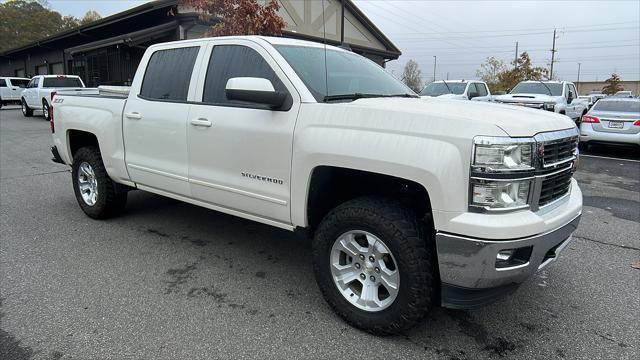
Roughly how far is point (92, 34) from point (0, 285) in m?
23.1

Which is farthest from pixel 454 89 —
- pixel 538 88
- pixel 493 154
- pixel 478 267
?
pixel 478 267

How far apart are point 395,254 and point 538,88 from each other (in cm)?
1418

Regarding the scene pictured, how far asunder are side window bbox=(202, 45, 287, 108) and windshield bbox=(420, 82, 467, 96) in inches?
488

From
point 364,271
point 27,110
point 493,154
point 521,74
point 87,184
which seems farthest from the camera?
point 521,74

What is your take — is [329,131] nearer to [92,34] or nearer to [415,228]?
[415,228]

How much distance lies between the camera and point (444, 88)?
616 inches

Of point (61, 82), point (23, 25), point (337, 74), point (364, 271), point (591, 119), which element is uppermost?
point (23, 25)

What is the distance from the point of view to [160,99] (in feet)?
14.5

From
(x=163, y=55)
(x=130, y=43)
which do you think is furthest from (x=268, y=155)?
(x=130, y=43)

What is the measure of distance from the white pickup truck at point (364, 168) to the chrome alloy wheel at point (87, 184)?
108 centimetres

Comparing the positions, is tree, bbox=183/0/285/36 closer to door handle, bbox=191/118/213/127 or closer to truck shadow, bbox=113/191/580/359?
truck shadow, bbox=113/191/580/359

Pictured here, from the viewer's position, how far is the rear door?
4.13 meters

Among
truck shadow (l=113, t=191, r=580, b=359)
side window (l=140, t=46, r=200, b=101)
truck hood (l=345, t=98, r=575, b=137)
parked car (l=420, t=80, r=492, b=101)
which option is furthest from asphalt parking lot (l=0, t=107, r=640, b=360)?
parked car (l=420, t=80, r=492, b=101)

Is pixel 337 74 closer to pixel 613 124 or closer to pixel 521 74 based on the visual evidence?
pixel 613 124
